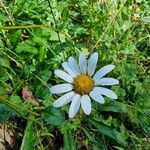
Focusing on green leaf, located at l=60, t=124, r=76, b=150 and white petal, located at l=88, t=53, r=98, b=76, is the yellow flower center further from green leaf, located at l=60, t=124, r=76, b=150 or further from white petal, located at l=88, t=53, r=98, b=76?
green leaf, located at l=60, t=124, r=76, b=150

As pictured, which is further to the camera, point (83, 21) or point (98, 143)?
point (83, 21)

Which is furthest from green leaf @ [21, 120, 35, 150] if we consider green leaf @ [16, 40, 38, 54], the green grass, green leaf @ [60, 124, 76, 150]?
green leaf @ [16, 40, 38, 54]

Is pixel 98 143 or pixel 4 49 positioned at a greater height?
pixel 4 49

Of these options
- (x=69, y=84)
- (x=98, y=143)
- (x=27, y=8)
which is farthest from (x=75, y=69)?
(x=27, y=8)

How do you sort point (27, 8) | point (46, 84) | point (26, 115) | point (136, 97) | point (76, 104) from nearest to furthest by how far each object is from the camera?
point (76, 104) → point (26, 115) → point (46, 84) → point (136, 97) → point (27, 8)

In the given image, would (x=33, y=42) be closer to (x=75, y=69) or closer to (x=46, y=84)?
(x=46, y=84)

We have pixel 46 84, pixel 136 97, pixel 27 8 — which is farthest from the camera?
pixel 27 8
